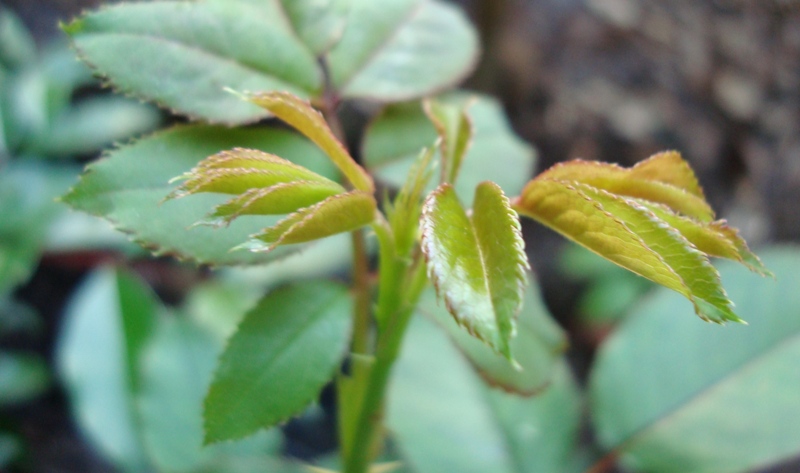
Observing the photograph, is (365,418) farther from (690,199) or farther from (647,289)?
(647,289)

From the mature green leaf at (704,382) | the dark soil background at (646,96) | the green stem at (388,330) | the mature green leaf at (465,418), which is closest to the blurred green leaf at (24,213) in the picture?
the dark soil background at (646,96)

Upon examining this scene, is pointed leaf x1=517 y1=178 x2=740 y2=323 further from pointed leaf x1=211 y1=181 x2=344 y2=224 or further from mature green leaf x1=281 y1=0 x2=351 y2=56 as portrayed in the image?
mature green leaf x1=281 y1=0 x2=351 y2=56

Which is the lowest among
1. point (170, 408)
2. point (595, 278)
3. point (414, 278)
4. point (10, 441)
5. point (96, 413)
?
point (10, 441)

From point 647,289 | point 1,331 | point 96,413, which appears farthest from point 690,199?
point 1,331

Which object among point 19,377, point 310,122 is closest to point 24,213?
point 19,377

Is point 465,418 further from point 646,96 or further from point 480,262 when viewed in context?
point 646,96

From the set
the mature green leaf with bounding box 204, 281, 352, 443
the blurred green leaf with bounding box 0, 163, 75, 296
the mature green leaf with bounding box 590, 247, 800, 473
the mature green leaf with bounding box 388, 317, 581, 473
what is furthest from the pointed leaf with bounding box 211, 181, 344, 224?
the blurred green leaf with bounding box 0, 163, 75, 296
